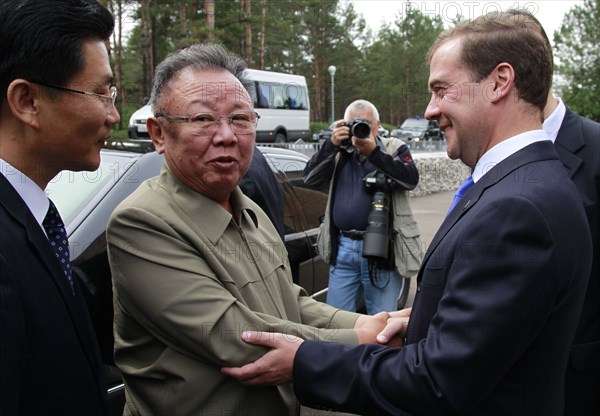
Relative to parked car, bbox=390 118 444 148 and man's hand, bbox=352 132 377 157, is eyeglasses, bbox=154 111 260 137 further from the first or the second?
parked car, bbox=390 118 444 148

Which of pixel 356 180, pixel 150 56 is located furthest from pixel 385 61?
pixel 356 180

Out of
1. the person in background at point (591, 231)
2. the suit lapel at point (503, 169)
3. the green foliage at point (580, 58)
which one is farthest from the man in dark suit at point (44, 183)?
the green foliage at point (580, 58)

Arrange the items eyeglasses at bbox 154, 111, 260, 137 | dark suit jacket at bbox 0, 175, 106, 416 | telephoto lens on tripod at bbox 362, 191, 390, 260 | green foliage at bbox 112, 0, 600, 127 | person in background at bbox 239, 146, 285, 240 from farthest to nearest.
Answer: green foliage at bbox 112, 0, 600, 127, telephoto lens on tripod at bbox 362, 191, 390, 260, person in background at bbox 239, 146, 285, 240, eyeglasses at bbox 154, 111, 260, 137, dark suit jacket at bbox 0, 175, 106, 416

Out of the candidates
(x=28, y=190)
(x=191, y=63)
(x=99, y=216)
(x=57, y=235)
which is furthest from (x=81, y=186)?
(x=28, y=190)

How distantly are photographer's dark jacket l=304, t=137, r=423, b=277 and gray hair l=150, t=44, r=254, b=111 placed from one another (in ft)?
7.41

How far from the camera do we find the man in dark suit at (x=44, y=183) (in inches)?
44.2

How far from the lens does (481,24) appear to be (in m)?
1.56

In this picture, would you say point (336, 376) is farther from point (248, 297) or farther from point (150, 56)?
point (150, 56)

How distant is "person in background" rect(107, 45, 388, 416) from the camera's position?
4.99 feet

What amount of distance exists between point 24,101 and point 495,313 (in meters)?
1.22

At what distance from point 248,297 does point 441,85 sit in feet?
2.91

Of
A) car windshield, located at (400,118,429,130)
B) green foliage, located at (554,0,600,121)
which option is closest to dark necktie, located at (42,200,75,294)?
green foliage, located at (554,0,600,121)

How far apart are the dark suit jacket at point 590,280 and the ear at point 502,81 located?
102 centimetres

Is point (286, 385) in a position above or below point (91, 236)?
below
